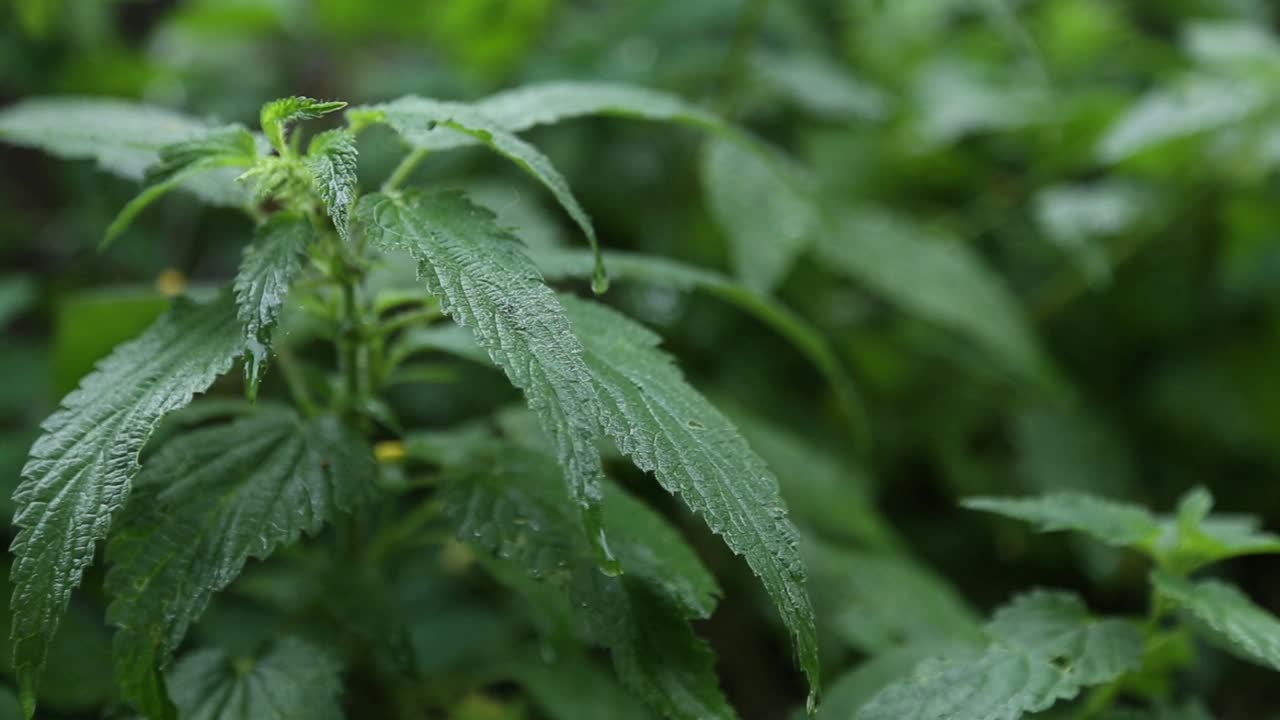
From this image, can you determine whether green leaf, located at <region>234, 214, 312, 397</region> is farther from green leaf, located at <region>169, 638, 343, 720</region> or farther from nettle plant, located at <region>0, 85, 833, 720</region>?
green leaf, located at <region>169, 638, 343, 720</region>

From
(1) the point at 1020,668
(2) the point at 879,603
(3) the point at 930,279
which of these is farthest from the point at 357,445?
(3) the point at 930,279

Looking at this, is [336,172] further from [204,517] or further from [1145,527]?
[1145,527]

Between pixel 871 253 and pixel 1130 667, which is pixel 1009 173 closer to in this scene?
pixel 871 253

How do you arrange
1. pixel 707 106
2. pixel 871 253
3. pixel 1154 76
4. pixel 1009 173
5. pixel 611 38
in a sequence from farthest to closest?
pixel 1154 76
pixel 1009 173
pixel 611 38
pixel 707 106
pixel 871 253

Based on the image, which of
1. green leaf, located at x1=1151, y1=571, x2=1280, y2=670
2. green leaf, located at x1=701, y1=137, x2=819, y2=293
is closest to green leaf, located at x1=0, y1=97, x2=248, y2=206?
green leaf, located at x1=701, y1=137, x2=819, y2=293

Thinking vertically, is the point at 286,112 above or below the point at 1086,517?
above

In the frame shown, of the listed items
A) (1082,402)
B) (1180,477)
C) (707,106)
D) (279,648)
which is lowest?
(279,648)

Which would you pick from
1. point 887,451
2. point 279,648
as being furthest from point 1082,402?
point 279,648
